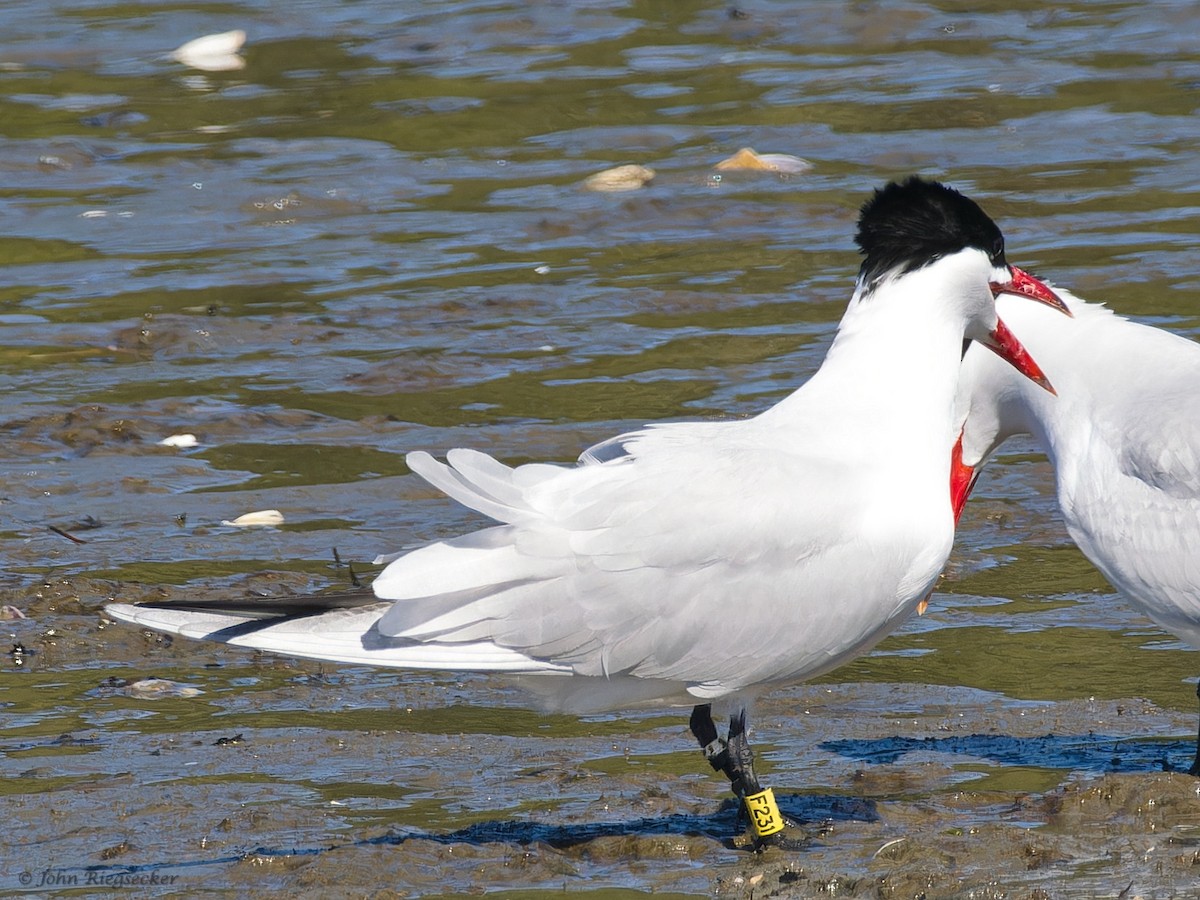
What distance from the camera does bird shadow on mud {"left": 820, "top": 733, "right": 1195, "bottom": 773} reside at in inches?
207

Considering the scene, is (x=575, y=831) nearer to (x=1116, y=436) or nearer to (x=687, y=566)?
(x=687, y=566)

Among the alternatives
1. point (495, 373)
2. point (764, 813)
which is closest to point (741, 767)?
point (764, 813)

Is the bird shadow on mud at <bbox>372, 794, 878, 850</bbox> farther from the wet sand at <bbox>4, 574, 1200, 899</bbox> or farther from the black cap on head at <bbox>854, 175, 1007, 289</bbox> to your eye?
the black cap on head at <bbox>854, 175, 1007, 289</bbox>

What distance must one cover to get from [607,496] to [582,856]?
2.71 ft

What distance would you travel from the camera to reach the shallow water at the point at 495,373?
4.87m

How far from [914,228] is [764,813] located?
4.76 ft

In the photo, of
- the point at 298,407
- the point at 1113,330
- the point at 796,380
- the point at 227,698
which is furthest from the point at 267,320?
the point at 1113,330

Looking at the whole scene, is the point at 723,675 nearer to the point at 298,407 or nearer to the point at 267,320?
the point at 298,407

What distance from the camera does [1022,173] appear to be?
11242 mm

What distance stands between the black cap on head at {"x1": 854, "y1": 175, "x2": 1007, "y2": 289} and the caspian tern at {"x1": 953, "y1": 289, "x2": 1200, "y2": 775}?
0.78 meters

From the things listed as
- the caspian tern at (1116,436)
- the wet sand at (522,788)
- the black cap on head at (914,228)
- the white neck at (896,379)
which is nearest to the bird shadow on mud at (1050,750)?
the wet sand at (522,788)

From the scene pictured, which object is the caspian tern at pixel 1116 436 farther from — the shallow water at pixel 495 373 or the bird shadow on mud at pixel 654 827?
the bird shadow on mud at pixel 654 827

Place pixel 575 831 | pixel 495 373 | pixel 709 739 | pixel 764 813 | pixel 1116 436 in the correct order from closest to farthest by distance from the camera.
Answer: pixel 764 813 → pixel 575 831 → pixel 709 739 → pixel 1116 436 → pixel 495 373

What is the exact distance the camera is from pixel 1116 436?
18.0 feet
